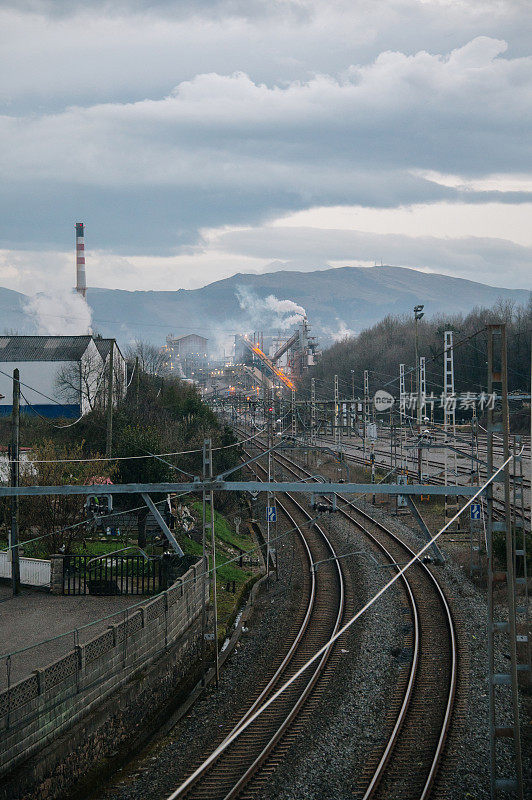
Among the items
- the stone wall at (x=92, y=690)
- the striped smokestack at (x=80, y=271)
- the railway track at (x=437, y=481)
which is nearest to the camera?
the stone wall at (x=92, y=690)

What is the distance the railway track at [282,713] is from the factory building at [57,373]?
82.5 ft

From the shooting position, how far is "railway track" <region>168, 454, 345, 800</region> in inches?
370

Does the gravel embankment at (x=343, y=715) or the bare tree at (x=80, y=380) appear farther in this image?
the bare tree at (x=80, y=380)

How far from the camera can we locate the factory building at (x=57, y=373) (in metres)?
42.2

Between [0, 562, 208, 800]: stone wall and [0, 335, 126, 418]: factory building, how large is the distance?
2740 centimetres

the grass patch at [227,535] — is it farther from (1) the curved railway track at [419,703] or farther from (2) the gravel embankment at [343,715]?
(1) the curved railway track at [419,703]

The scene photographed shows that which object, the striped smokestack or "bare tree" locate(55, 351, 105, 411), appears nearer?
"bare tree" locate(55, 351, 105, 411)

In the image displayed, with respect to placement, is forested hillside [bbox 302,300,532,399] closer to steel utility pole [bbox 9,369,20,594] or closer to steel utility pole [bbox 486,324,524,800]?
steel utility pole [bbox 9,369,20,594]

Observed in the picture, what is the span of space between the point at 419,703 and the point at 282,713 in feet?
7.52

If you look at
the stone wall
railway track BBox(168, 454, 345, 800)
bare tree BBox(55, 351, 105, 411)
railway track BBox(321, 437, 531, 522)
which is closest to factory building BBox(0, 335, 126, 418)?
bare tree BBox(55, 351, 105, 411)

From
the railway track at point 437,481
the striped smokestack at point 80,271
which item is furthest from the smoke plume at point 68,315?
the railway track at point 437,481

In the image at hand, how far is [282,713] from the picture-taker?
37.7 feet

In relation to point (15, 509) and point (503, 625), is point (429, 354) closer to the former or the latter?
point (15, 509)

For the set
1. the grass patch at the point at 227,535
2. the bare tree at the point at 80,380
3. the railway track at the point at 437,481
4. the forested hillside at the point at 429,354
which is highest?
the forested hillside at the point at 429,354
